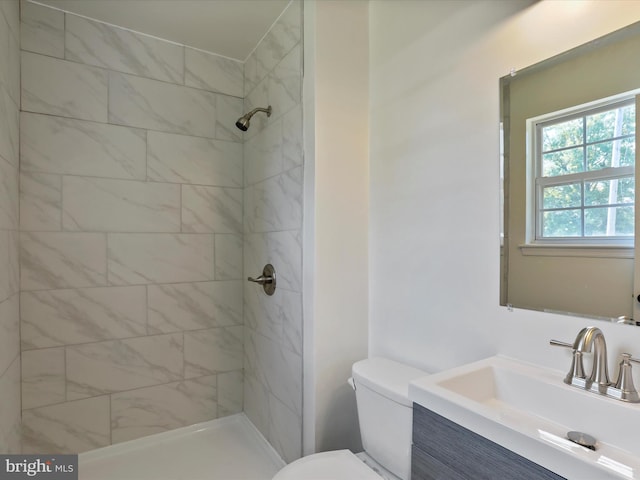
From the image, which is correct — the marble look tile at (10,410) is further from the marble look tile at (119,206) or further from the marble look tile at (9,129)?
the marble look tile at (9,129)

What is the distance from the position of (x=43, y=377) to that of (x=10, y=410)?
28 cm

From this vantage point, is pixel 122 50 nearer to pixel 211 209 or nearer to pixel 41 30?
pixel 41 30

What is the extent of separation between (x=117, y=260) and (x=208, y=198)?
0.62 metres

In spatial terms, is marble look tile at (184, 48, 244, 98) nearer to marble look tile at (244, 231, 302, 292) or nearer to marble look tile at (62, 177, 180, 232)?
marble look tile at (62, 177, 180, 232)

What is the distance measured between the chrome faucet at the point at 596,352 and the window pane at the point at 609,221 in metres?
0.25

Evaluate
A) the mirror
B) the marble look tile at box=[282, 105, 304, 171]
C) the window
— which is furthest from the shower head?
the window

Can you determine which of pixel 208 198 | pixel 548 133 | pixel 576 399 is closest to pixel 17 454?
pixel 208 198

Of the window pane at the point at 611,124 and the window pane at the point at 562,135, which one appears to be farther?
the window pane at the point at 562,135

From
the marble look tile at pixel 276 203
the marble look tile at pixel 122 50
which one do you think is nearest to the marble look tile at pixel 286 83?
the marble look tile at pixel 276 203

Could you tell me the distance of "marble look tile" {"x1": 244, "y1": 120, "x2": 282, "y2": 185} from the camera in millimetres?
1933

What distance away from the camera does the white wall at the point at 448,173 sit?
106 cm

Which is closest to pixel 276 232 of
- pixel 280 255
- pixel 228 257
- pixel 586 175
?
pixel 280 255

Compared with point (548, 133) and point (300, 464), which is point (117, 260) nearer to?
point (300, 464)

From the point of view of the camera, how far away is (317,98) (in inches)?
62.5
